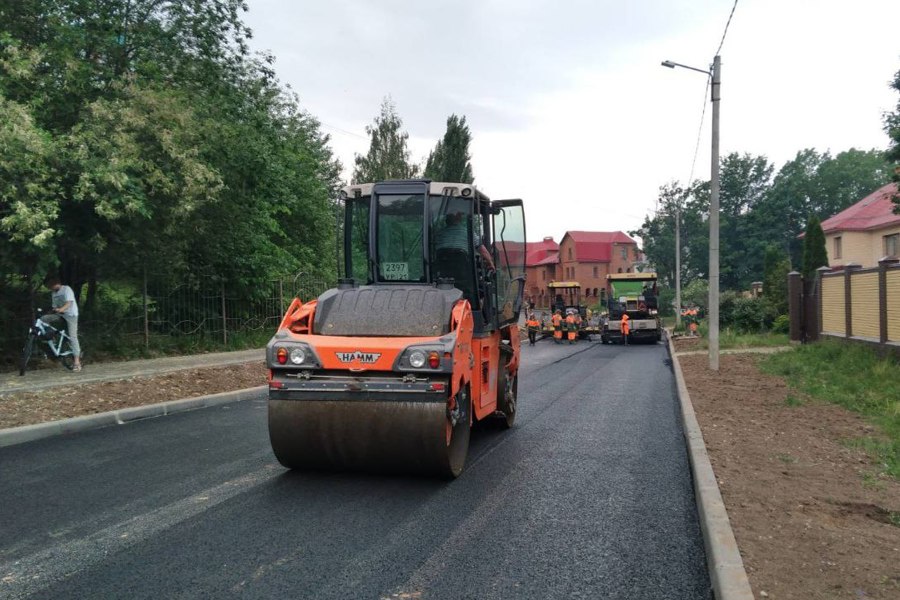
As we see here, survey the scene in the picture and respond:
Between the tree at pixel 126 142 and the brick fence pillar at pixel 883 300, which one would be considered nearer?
the tree at pixel 126 142

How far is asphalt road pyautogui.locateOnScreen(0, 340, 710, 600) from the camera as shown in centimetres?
364

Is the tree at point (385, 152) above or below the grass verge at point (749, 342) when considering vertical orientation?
above

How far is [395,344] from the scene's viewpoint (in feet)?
17.5

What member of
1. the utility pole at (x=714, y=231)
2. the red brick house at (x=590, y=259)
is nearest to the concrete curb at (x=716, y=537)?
the utility pole at (x=714, y=231)

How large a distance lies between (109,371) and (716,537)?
11090 mm

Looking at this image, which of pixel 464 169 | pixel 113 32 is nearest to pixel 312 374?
pixel 113 32

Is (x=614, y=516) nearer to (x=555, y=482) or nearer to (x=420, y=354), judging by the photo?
(x=555, y=482)

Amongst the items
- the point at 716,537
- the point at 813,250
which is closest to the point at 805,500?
the point at 716,537

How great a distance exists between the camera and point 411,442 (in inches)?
205

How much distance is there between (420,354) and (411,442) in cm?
69

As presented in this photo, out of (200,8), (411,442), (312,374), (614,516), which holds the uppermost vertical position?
(200,8)

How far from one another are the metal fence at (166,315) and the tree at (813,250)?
80.1 ft

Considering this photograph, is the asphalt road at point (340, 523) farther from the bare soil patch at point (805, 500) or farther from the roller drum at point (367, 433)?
the bare soil patch at point (805, 500)

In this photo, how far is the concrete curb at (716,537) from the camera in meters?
3.34
